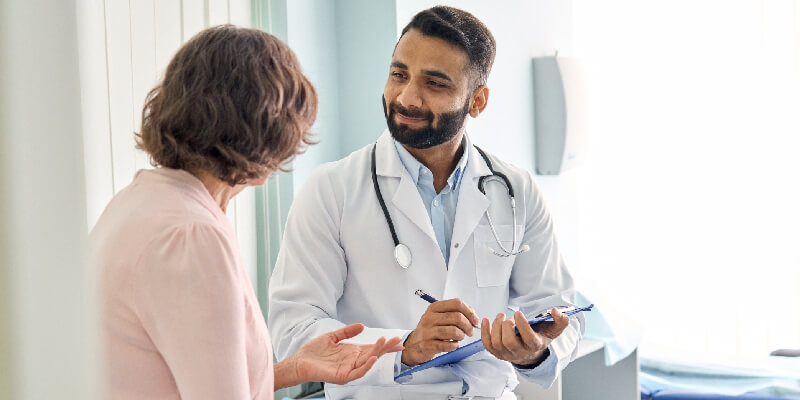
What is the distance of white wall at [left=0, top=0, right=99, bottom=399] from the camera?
1.73ft

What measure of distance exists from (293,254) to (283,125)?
0.72 metres

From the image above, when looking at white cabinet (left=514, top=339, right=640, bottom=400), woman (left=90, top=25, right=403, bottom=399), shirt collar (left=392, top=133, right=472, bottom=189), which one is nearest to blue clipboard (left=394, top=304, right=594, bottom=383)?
shirt collar (left=392, top=133, right=472, bottom=189)

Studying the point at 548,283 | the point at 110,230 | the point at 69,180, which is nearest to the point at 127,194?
the point at 110,230

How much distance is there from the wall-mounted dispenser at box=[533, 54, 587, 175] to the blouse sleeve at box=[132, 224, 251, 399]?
258 centimetres

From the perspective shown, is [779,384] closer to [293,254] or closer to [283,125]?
[293,254]

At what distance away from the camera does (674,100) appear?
3551 mm

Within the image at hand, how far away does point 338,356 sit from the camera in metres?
1.29

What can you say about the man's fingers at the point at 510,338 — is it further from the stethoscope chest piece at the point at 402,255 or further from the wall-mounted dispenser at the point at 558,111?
the wall-mounted dispenser at the point at 558,111

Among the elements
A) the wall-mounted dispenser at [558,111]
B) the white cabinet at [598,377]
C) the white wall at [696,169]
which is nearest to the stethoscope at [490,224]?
the white cabinet at [598,377]

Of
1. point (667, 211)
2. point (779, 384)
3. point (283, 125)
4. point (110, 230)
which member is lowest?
point (779, 384)

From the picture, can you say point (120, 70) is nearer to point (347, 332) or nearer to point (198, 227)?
point (347, 332)

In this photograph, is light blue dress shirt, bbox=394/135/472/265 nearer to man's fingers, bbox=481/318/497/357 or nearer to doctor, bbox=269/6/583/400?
doctor, bbox=269/6/583/400

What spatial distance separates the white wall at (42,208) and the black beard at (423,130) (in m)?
1.21

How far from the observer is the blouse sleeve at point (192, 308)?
82 centimetres
